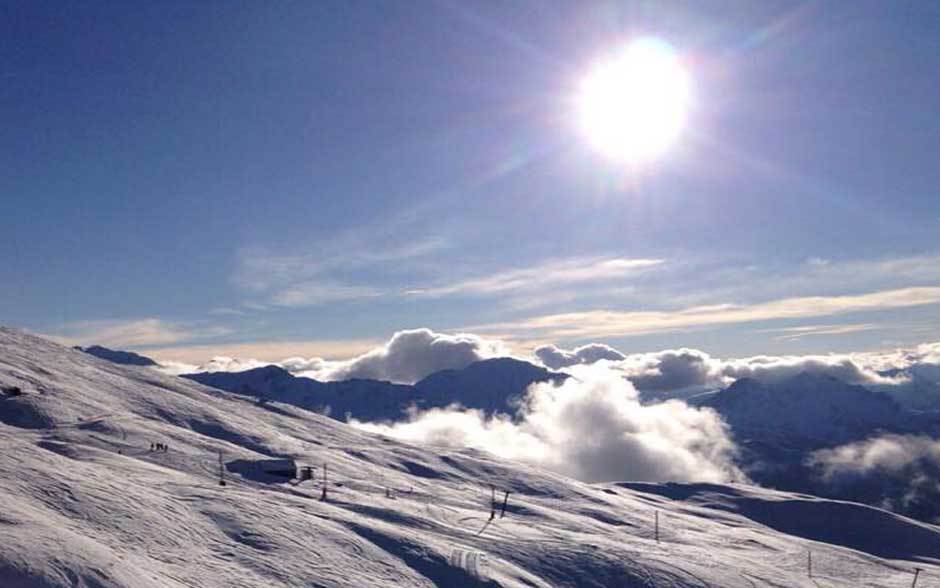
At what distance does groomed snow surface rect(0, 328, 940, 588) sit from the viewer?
24.0m

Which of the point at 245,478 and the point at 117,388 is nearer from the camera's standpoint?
the point at 245,478

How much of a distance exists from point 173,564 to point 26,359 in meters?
68.8

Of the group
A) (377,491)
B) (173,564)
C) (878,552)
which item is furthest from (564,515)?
(878,552)

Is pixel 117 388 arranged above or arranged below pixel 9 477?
above

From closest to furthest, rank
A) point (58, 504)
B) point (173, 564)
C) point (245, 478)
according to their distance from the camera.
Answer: point (173, 564)
point (58, 504)
point (245, 478)

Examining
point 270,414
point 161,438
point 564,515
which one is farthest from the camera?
point 270,414

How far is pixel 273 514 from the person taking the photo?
107ft

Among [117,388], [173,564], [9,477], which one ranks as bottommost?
[173,564]

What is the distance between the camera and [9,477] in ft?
88.1

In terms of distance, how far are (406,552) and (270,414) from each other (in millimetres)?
77985

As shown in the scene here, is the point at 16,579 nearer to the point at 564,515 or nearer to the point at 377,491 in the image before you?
the point at 377,491

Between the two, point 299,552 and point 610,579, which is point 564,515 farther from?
point 299,552

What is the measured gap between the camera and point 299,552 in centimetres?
2861

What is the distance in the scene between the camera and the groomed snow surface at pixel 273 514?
24031mm
